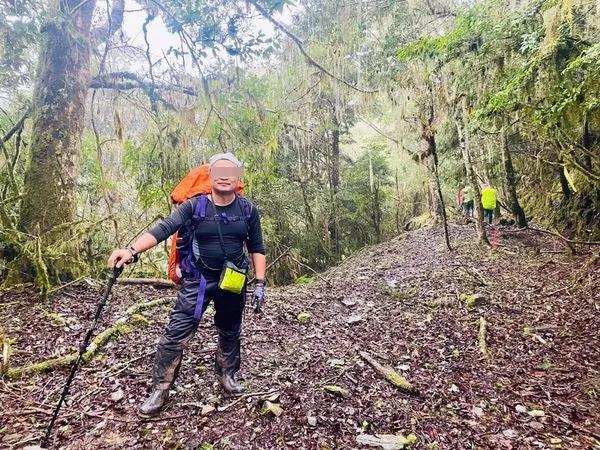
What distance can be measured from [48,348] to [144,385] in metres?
1.17

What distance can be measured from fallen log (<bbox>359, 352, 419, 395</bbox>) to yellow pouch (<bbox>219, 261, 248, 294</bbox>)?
1606mm

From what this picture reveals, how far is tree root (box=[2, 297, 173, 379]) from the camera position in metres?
3.27

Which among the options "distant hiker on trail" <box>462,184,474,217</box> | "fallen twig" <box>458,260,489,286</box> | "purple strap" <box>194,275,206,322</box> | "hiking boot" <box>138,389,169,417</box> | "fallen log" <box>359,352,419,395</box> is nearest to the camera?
"hiking boot" <box>138,389,169,417</box>

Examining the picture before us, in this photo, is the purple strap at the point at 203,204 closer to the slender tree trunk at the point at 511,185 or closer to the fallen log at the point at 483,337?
the fallen log at the point at 483,337

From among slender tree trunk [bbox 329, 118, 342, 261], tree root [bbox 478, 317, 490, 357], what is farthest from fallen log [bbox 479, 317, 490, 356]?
slender tree trunk [bbox 329, 118, 342, 261]

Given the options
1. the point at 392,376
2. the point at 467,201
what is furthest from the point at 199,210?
the point at 467,201

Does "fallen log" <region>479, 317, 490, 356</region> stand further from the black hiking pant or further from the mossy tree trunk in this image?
the mossy tree trunk

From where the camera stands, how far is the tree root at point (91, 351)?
3.27m

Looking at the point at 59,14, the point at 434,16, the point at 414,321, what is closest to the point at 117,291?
the point at 59,14

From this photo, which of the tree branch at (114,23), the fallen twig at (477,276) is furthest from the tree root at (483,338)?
the tree branch at (114,23)

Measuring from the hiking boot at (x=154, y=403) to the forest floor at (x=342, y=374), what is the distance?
6 cm

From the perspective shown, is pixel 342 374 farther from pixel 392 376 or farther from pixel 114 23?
pixel 114 23

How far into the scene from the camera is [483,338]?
4441mm

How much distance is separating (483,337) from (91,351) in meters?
4.01
